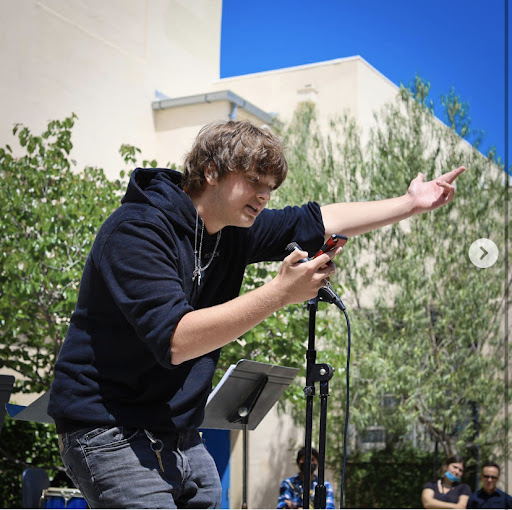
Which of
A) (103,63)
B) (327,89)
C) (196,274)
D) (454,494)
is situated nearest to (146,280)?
(196,274)

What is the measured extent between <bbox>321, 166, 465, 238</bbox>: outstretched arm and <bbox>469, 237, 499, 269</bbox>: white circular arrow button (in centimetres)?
756

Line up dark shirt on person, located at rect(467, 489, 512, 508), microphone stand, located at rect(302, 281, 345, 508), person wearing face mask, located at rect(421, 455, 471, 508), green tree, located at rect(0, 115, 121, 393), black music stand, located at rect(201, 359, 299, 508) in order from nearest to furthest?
1. microphone stand, located at rect(302, 281, 345, 508)
2. black music stand, located at rect(201, 359, 299, 508)
3. green tree, located at rect(0, 115, 121, 393)
4. dark shirt on person, located at rect(467, 489, 512, 508)
5. person wearing face mask, located at rect(421, 455, 471, 508)

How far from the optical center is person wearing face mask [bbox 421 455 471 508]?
6.47 meters

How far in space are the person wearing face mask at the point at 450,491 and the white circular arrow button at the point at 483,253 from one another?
3.46 meters

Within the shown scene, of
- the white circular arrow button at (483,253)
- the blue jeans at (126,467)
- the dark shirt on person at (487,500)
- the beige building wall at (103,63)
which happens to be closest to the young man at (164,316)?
the blue jeans at (126,467)

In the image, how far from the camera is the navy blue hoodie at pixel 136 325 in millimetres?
1456

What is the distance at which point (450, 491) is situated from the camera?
6562mm

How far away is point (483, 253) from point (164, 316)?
883 centimetres

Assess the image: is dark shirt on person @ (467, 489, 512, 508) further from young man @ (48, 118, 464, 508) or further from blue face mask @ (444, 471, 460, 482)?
young man @ (48, 118, 464, 508)

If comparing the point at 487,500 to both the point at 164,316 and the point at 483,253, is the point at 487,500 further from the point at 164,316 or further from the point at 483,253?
the point at 164,316

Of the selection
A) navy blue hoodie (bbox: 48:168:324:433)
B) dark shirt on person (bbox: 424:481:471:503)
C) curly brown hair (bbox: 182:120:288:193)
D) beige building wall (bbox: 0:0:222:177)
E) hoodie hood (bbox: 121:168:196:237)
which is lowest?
dark shirt on person (bbox: 424:481:471:503)

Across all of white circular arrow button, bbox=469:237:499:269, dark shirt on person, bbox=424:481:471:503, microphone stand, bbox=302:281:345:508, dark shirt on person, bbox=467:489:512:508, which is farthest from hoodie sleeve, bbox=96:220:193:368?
white circular arrow button, bbox=469:237:499:269

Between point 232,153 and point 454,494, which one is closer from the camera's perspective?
point 232,153

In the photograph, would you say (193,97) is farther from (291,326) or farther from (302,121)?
(291,326)
